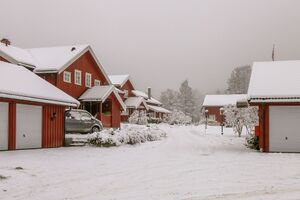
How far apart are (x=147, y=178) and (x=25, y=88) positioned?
416 inches

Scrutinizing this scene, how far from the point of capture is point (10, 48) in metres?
31.3

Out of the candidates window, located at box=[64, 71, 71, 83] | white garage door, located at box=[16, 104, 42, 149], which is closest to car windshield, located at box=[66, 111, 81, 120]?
white garage door, located at box=[16, 104, 42, 149]

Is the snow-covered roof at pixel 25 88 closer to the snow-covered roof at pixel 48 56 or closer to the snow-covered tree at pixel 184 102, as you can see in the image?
the snow-covered roof at pixel 48 56

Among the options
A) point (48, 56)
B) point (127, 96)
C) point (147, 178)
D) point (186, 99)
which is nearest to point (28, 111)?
point (147, 178)

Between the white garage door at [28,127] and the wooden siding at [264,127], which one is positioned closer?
the white garage door at [28,127]

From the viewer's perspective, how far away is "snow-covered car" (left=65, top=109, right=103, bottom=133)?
78.0 feet

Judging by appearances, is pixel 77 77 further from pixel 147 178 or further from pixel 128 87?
pixel 128 87

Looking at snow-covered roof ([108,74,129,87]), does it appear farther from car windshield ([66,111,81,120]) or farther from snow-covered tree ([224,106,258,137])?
car windshield ([66,111,81,120])

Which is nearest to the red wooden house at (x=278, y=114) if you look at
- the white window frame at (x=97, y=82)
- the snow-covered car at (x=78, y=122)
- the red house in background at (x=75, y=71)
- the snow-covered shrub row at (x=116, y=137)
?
the snow-covered shrub row at (x=116, y=137)

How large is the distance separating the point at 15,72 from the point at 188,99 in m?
72.8

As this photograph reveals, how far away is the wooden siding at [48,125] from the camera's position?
17688mm

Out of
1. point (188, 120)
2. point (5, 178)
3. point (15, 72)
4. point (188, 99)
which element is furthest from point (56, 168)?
point (188, 99)

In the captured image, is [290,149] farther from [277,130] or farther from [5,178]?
[5,178]

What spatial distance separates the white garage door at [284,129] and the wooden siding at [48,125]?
11.3 m
